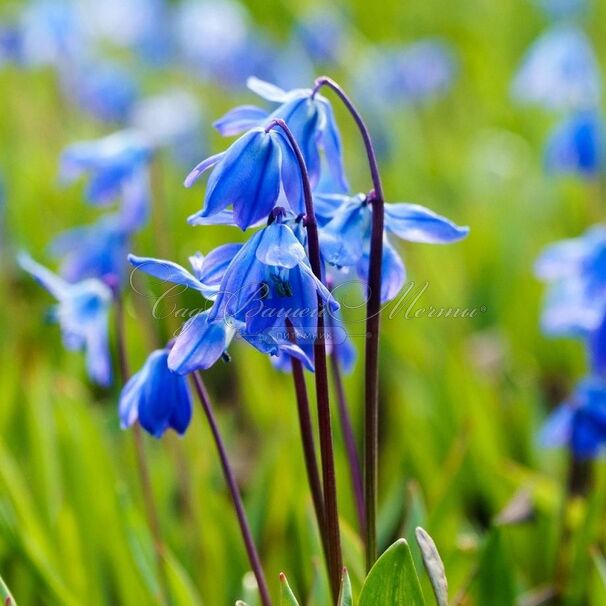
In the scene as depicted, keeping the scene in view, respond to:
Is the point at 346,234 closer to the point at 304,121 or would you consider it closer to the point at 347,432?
the point at 304,121

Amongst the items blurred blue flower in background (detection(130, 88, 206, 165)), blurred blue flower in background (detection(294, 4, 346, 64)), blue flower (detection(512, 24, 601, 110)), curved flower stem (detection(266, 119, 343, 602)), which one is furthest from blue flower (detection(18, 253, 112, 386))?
blurred blue flower in background (detection(294, 4, 346, 64))

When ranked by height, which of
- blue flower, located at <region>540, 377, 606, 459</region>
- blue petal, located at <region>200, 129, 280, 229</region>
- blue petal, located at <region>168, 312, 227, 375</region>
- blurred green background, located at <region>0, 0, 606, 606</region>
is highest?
blue petal, located at <region>200, 129, 280, 229</region>

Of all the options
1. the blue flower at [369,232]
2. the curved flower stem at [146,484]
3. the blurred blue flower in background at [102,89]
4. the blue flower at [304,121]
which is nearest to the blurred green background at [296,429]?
the curved flower stem at [146,484]

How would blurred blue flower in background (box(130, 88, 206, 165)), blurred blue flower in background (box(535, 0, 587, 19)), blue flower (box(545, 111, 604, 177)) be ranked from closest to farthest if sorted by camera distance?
blue flower (box(545, 111, 604, 177)), blurred blue flower in background (box(130, 88, 206, 165)), blurred blue flower in background (box(535, 0, 587, 19))

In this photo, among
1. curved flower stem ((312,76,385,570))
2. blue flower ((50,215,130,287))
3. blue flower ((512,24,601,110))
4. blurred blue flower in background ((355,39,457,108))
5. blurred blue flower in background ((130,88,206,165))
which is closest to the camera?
curved flower stem ((312,76,385,570))

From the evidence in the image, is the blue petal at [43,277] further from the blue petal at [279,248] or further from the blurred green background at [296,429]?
the blue petal at [279,248]

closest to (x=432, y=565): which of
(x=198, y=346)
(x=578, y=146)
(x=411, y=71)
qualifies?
(x=198, y=346)

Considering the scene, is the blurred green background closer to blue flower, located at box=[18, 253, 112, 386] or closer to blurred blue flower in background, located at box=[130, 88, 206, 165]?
blurred blue flower in background, located at box=[130, 88, 206, 165]
